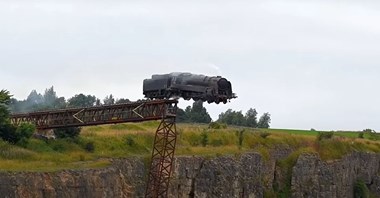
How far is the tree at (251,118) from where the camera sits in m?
130

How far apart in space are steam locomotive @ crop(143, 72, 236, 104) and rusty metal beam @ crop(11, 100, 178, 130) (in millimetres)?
2522

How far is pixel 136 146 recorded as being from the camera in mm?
51375

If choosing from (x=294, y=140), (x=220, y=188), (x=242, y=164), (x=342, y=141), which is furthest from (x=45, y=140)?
(x=342, y=141)

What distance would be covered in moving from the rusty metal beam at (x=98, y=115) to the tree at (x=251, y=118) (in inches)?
3233

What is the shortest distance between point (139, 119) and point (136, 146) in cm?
757

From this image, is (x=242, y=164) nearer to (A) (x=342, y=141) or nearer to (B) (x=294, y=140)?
(B) (x=294, y=140)

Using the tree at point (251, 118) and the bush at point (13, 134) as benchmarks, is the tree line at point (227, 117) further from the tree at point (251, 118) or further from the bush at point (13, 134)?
the bush at point (13, 134)

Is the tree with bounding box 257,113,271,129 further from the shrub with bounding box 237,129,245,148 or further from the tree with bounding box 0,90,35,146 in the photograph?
the tree with bounding box 0,90,35,146

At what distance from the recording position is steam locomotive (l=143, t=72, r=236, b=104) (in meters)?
44.2

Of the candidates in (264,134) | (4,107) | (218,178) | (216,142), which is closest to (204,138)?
(216,142)

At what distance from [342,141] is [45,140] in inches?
1607

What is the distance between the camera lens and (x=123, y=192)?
139 ft

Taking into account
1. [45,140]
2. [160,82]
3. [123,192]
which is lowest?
[123,192]

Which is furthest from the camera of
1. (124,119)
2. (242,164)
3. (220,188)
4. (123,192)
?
(242,164)
